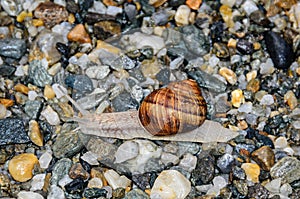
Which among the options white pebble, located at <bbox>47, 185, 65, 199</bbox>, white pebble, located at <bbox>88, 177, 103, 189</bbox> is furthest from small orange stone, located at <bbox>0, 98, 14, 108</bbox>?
white pebble, located at <bbox>88, 177, 103, 189</bbox>

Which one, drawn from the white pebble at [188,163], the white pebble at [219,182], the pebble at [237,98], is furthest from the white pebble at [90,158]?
the pebble at [237,98]

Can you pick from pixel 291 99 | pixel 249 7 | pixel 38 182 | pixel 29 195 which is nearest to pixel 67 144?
pixel 38 182

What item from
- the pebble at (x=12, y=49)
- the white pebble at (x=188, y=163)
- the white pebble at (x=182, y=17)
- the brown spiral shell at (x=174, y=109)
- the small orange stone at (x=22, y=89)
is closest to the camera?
the brown spiral shell at (x=174, y=109)

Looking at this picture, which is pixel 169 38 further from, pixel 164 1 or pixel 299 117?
pixel 299 117

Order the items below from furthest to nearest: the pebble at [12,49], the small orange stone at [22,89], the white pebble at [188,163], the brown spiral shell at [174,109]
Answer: the pebble at [12,49]
the small orange stone at [22,89]
the white pebble at [188,163]
the brown spiral shell at [174,109]

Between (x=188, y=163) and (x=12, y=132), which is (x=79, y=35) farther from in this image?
(x=188, y=163)

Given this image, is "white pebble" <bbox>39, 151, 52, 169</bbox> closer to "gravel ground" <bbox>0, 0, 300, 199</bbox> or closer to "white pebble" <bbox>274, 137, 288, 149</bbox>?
"gravel ground" <bbox>0, 0, 300, 199</bbox>

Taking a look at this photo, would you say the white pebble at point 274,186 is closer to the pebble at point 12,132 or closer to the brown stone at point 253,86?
the brown stone at point 253,86

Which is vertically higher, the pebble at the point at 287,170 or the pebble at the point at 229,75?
the pebble at the point at 229,75
